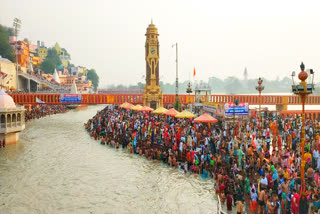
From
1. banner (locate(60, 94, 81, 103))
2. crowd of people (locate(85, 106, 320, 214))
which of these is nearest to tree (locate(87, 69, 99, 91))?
banner (locate(60, 94, 81, 103))

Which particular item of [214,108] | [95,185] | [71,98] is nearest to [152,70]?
[71,98]

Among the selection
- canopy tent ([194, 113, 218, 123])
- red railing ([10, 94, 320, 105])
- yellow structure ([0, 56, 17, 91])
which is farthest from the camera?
yellow structure ([0, 56, 17, 91])

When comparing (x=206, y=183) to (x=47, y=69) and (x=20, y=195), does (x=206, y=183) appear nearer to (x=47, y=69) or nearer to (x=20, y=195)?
(x=20, y=195)

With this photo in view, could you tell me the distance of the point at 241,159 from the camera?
13484mm

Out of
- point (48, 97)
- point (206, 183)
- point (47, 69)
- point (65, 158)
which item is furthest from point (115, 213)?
point (47, 69)

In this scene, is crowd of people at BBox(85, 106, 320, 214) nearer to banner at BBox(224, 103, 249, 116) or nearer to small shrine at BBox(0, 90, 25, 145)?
banner at BBox(224, 103, 249, 116)

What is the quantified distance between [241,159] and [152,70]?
2645 centimetres

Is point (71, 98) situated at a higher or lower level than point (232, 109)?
higher

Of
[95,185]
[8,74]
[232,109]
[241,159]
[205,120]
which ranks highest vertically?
[8,74]

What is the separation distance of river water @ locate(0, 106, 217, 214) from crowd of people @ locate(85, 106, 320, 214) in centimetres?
82

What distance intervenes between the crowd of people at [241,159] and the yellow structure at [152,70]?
43.2ft

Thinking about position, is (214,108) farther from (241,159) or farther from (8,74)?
(8,74)

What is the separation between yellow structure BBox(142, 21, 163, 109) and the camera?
125ft

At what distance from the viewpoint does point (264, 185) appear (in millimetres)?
9945
